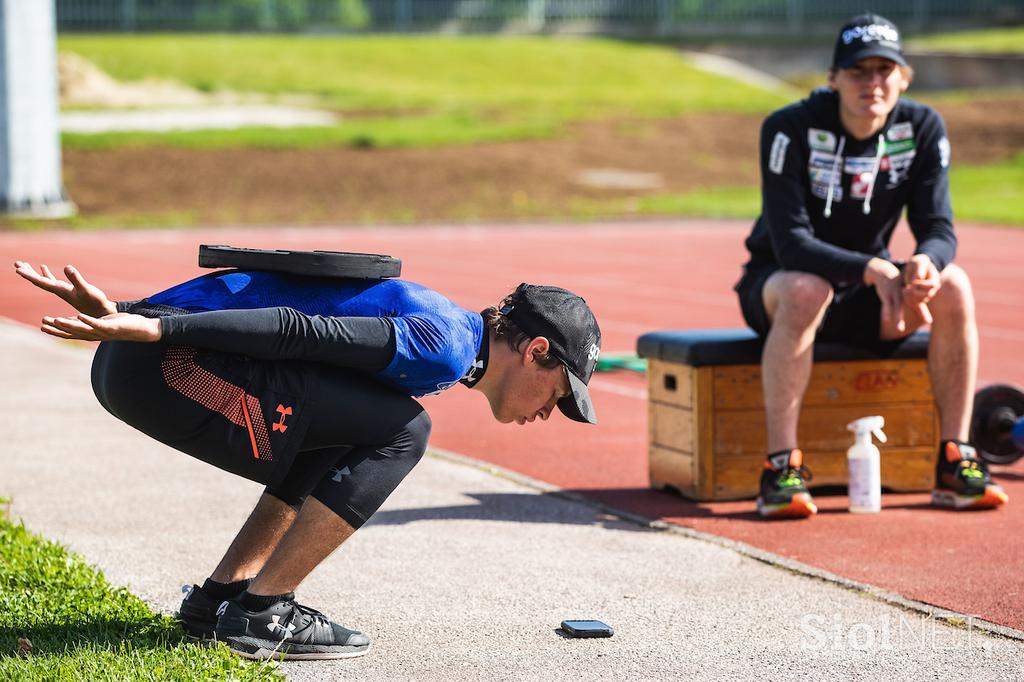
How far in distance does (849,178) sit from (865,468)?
3.92 ft

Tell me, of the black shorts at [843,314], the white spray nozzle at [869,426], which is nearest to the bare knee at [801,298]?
the black shorts at [843,314]

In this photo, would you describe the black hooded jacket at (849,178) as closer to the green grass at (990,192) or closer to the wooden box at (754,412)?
the wooden box at (754,412)

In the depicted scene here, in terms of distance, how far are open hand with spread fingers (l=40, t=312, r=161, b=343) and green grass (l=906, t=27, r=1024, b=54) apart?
4669 centimetres

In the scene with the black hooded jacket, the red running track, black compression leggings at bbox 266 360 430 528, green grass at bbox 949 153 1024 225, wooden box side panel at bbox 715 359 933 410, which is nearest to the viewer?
black compression leggings at bbox 266 360 430 528

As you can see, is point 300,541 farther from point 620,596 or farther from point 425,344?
point 620,596

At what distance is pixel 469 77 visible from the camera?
47562mm

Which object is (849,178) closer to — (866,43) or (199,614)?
(866,43)

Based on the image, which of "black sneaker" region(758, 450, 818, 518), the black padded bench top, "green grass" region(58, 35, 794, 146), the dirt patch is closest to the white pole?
the dirt patch

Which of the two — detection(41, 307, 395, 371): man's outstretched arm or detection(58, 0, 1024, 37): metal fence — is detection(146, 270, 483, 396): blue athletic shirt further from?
detection(58, 0, 1024, 37): metal fence

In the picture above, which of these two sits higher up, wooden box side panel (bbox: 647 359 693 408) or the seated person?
the seated person

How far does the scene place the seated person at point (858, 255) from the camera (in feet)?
19.6

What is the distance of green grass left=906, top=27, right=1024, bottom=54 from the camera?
4872 cm

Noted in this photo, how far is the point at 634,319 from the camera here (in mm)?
13562

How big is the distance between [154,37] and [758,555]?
49.1m
